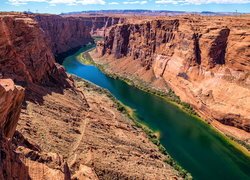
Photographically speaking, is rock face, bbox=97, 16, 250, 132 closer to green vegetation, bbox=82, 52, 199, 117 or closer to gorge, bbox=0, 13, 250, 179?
gorge, bbox=0, 13, 250, 179

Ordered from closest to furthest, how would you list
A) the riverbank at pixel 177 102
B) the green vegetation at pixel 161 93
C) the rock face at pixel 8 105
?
the rock face at pixel 8 105 → the riverbank at pixel 177 102 → the green vegetation at pixel 161 93

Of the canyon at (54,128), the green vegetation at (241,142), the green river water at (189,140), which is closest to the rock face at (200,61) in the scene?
the green vegetation at (241,142)

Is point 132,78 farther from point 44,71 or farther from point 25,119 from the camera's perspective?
point 25,119

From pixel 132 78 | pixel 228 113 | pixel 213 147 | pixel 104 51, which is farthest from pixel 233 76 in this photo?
pixel 104 51

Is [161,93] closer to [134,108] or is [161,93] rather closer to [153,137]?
[134,108]

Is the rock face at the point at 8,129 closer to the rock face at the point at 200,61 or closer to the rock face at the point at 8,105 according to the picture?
the rock face at the point at 8,105
